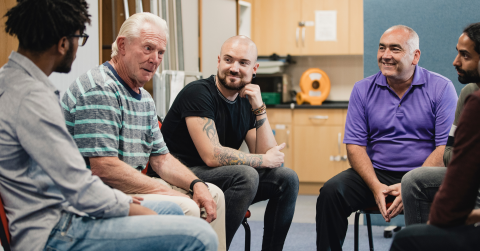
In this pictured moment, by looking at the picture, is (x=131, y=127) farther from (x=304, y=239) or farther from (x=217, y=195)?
(x=304, y=239)

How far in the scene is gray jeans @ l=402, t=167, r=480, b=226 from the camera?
5.32 ft

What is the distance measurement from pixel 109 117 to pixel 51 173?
18.2 inches

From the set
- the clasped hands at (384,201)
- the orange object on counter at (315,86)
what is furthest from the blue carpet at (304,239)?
the orange object on counter at (315,86)

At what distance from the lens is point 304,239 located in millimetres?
2713

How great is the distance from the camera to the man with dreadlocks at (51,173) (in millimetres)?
974

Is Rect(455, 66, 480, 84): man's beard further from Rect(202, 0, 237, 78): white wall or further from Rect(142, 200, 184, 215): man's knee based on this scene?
Rect(202, 0, 237, 78): white wall

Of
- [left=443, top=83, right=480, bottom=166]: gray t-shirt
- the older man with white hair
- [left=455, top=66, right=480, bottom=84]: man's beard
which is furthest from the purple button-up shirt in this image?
the older man with white hair

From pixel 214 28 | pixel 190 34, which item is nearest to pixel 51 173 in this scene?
pixel 190 34

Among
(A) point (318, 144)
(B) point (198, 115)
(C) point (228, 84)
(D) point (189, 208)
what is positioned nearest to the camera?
(D) point (189, 208)

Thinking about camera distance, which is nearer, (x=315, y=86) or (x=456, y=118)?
(x=456, y=118)

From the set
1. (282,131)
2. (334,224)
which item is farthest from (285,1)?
(334,224)

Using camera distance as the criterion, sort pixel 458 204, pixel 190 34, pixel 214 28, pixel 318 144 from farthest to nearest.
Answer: pixel 318 144
pixel 214 28
pixel 190 34
pixel 458 204

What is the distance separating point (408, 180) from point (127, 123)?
1.09m

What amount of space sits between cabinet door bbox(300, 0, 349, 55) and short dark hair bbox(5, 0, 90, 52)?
3868 mm
